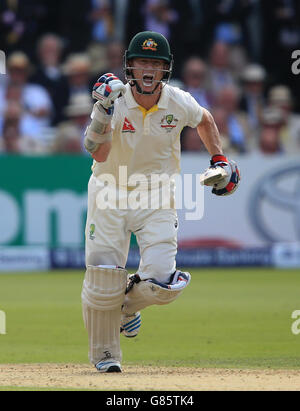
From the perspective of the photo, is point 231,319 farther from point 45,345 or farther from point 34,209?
point 34,209

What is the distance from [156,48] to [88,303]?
156 cm

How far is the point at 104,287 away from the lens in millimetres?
5914

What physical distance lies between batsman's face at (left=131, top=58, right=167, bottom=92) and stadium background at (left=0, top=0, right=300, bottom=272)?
5.96 m

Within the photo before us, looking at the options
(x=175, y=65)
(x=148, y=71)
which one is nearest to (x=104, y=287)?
(x=148, y=71)

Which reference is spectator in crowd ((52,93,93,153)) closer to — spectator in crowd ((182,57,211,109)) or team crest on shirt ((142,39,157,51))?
spectator in crowd ((182,57,211,109))

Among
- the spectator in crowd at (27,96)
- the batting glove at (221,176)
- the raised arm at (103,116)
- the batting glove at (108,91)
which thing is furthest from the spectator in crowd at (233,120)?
the batting glove at (108,91)

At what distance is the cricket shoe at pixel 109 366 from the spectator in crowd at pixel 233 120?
7262mm

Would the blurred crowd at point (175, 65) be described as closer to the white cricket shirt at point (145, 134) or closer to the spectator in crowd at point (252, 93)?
the spectator in crowd at point (252, 93)

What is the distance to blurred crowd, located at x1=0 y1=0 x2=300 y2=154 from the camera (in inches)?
497

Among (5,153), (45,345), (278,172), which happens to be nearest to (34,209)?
(5,153)

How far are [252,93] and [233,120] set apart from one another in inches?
34.9

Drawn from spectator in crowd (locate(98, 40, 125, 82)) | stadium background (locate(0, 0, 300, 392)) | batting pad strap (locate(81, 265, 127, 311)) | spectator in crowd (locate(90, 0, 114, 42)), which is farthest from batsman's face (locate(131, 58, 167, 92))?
spectator in crowd (locate(90, 0, 114, 42))

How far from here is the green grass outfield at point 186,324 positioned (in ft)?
A: 22.4

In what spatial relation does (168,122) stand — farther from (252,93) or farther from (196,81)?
(252,93)
